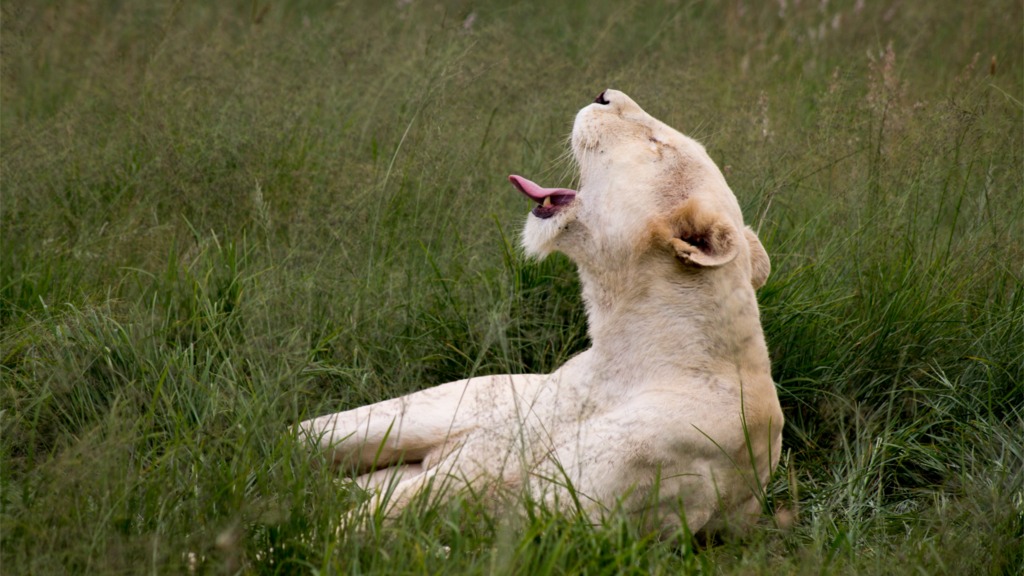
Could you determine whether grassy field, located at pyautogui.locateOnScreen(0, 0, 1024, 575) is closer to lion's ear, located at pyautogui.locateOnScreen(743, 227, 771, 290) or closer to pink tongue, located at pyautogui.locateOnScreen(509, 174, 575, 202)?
pink tongue, located at pyautogui.locateOnScreen(509, 174, 575, 202)

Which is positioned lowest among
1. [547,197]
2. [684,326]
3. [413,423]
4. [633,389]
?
[413,423]

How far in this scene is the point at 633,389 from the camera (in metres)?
3.64

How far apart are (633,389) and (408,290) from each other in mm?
1470

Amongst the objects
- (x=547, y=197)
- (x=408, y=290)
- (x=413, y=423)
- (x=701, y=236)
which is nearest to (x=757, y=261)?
(x=701, y=236)

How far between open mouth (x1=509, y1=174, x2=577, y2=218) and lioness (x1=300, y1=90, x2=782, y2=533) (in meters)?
0.01

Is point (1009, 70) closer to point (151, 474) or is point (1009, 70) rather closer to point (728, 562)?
point (728, 562)

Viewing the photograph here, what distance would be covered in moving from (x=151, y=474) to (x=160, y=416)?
0.83 meters

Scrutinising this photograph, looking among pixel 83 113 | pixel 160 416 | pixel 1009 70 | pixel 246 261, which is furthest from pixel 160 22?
pixel 1009 70

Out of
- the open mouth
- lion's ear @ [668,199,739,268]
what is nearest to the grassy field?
the open mouth

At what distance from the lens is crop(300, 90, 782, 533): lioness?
11.3ft

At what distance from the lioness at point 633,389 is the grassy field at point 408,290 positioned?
0.20 m

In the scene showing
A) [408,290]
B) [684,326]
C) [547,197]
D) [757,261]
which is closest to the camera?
[684,326]

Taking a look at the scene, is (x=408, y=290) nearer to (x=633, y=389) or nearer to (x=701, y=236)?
(x=633, y=389)

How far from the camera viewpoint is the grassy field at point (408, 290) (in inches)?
120
